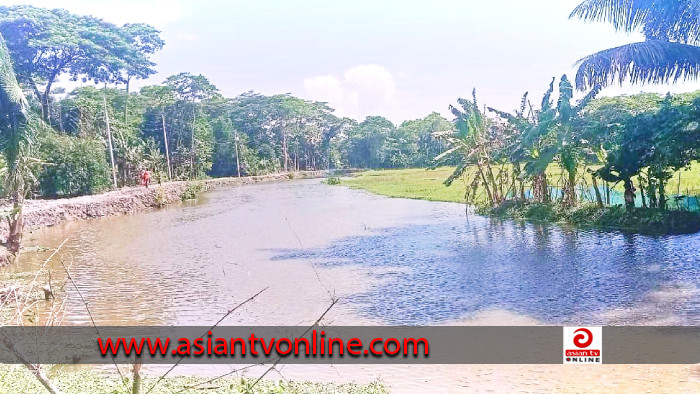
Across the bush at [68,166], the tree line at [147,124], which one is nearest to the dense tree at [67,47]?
the tree line at [147,124]

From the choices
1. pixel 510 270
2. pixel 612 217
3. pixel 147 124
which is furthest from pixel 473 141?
pixel 147 124

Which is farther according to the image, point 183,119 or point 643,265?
point 183,119

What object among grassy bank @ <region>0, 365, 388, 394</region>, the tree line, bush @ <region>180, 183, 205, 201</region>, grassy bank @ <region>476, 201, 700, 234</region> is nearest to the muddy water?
grassy bank @ <region>0, 365, 388, 394</region>

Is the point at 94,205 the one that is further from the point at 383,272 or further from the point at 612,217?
the point at 612,217

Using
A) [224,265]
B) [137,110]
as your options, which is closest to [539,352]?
[224,265]

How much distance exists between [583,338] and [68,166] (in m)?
26.2

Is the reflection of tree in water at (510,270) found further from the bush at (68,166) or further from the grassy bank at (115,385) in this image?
the bush at (68,166)

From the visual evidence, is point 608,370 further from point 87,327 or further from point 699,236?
point 699,236

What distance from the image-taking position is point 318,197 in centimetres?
3150

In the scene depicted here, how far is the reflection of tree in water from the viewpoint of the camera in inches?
315

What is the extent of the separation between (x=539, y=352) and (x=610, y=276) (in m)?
3.95

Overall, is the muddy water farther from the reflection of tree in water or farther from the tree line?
the tree line

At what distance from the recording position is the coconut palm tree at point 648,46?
12188 millimetres

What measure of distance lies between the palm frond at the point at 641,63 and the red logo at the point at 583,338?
26.7 feet
